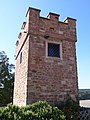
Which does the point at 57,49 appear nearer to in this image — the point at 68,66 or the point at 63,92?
the point at 68,66

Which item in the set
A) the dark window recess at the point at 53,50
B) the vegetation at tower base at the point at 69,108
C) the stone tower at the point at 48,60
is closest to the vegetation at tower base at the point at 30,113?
the stone tower at the point at 48,60

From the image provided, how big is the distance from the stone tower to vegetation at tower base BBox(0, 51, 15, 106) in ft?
30.8

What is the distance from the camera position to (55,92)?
799cm

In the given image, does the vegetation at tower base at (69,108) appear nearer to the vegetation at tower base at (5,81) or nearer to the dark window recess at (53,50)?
the dark window recess at (53,50)

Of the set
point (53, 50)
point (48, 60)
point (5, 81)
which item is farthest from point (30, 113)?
point (5, 81)

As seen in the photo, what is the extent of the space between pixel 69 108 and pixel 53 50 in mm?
2938

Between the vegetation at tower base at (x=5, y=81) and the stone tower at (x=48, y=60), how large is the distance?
30.8 feet

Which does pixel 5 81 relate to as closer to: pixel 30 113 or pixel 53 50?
pixel 53 50

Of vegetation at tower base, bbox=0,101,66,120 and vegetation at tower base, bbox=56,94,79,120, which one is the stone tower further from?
vegetation at tower base, bbox=0,101,66,120

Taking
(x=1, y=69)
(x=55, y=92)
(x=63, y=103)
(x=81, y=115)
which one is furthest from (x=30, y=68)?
(x=1, y=69)

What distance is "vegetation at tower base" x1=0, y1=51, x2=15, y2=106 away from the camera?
56.8 feet

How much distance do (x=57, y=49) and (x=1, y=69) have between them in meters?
13.6

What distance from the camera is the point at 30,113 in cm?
546

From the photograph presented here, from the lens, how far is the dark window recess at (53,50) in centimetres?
849
